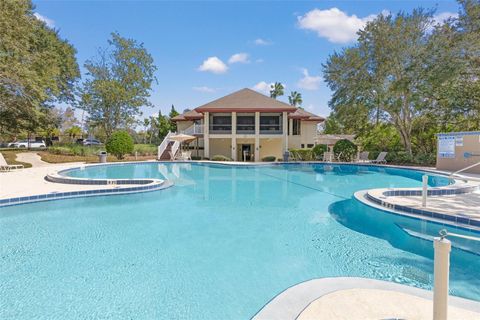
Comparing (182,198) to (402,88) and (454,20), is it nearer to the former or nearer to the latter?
(402,88)

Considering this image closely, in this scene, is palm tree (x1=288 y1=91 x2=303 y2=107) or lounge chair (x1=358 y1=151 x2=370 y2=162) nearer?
lounge chair (x1=358 y1=151 x2=370 y2=162)

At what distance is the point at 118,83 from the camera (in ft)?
112

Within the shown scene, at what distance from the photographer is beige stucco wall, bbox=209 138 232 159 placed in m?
28.2

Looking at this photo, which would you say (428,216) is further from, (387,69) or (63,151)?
(63,151)

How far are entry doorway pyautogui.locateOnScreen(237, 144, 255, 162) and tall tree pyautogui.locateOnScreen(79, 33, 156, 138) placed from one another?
680 inches

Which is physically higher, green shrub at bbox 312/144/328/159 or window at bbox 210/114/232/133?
window at bbox 210/114/232/133

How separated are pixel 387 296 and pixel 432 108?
24743 millimetres

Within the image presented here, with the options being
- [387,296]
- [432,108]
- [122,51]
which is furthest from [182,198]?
[122,51]

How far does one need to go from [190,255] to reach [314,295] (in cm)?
272

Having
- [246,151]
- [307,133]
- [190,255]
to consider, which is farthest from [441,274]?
[307,133]

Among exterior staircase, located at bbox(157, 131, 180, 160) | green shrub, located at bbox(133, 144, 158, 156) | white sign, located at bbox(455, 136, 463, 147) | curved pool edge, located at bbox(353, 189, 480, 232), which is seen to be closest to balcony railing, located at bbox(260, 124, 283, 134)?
exterior staircase, located at bbox(157, 131, 180, 160)

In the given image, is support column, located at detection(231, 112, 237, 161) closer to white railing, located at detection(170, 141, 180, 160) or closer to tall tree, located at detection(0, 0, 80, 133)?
white railing, located at detection(170, 141, 180, 160)

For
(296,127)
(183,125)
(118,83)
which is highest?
(118,83)

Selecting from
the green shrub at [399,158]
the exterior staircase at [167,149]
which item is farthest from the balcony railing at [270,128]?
the green shrub at [399,158]
